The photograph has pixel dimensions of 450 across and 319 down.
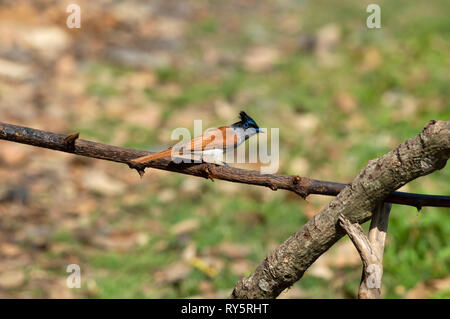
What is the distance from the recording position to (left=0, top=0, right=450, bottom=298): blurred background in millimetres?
4633

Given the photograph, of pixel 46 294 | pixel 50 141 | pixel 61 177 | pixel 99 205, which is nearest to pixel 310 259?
pixel 50 141

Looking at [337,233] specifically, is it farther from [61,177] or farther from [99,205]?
[61,177]

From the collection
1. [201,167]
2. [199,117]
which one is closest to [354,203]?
[201,167]

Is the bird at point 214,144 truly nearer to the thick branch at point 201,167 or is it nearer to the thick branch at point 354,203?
the thick branch at point 201,167

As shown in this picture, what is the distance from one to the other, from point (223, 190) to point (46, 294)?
2.21 meters

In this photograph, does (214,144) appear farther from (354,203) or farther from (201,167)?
(354,203)

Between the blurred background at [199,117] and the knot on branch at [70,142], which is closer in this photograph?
the knot on branch at [70,142]

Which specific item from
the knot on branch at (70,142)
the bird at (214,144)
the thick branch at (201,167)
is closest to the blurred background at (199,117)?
the bird at (214,144)

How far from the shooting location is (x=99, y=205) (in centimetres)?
582

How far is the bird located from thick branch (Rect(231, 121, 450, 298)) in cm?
61

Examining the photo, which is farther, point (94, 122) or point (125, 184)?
point (94, 122)

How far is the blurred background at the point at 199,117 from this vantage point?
15.2ft

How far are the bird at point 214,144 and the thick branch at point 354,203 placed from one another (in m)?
0.61

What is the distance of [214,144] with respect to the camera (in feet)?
10.3
